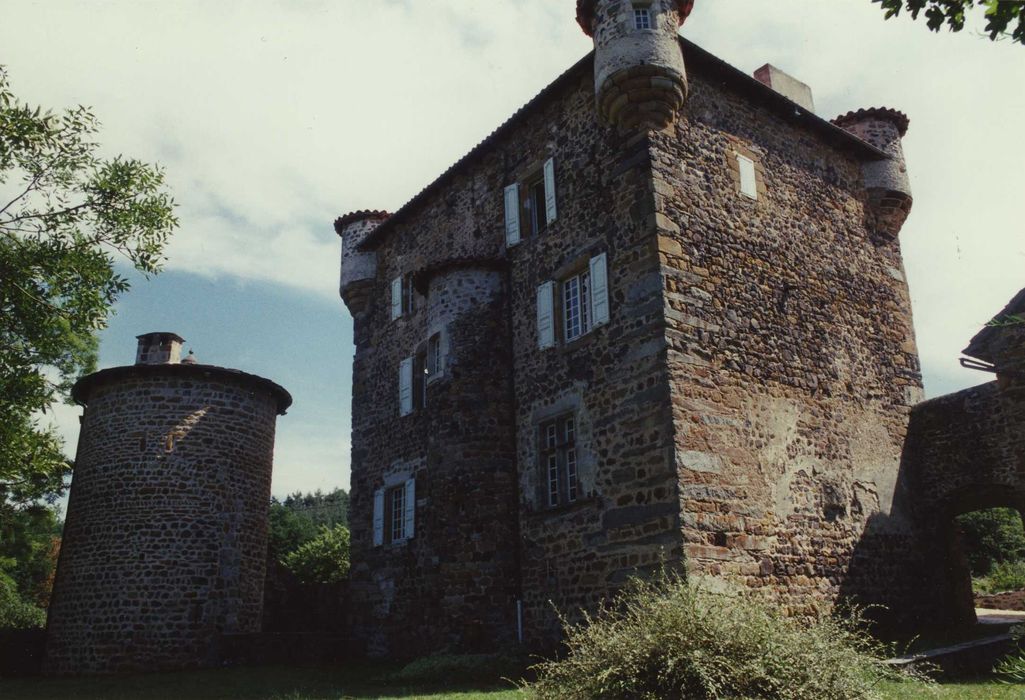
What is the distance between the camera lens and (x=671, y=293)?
1187cm

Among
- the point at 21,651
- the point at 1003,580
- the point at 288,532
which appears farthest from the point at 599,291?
the point at 288,532

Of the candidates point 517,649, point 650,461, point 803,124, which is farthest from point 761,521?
point 803,124

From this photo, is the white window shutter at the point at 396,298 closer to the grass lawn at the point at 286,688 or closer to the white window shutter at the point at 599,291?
the white window shutter at the point at 599,291

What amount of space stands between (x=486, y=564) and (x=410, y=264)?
7797 mm

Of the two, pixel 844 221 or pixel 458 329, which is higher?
pixel 844 221

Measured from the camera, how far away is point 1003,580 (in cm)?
2331

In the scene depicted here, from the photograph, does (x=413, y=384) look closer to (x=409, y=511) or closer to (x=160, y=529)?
(x=409, y=511)

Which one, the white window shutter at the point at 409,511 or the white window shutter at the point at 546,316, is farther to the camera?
the white window shutter at the point at 409,511

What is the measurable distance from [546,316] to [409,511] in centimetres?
533

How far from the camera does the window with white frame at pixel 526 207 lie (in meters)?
15.0

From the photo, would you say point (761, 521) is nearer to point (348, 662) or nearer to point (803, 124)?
point (803, 124)

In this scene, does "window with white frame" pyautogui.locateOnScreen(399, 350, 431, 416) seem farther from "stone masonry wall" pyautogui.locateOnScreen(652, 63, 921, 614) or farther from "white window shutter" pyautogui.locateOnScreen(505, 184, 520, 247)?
"stone masonry wall" pyautogui.locateOnScreen(652, 63, 921, 614)

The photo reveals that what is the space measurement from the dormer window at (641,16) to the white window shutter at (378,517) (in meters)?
10.8

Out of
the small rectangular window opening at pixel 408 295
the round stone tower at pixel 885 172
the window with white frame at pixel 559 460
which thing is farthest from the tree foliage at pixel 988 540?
the small rectangular window opening at pixel 408 295
